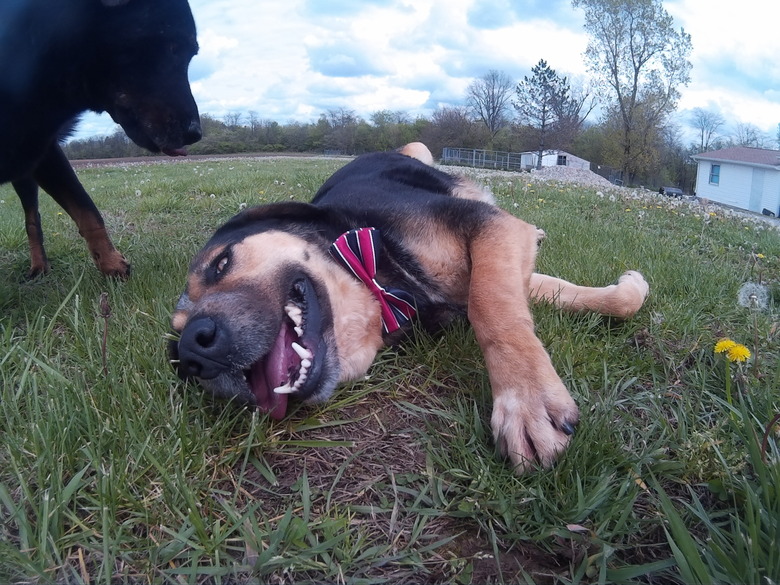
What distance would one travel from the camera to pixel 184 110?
163 inches

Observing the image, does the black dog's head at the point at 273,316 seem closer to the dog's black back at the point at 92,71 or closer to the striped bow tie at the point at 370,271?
the striped bow tie at the point at 370,271

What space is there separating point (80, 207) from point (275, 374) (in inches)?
115

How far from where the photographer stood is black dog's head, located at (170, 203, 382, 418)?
2.22 m

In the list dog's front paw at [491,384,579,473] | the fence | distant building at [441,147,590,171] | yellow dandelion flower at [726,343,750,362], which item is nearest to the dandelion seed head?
yellow dandelion flower at [726,343,750,362]

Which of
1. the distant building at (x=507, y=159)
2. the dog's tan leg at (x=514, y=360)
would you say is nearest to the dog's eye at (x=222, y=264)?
the dog's tan leg at (x=514, y=360)

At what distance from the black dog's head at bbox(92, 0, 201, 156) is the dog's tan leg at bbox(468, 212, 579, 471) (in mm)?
2676

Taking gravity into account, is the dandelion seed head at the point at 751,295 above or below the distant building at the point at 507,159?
below

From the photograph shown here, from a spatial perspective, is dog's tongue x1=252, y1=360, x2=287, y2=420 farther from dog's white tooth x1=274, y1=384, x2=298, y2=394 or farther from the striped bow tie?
the striped bow tie

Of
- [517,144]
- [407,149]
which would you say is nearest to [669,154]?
[517,144]

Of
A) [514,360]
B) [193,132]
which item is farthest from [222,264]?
[193,132]

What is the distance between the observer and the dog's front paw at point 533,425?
185cm

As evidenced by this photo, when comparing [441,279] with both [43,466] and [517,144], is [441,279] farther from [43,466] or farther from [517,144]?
[517,144]

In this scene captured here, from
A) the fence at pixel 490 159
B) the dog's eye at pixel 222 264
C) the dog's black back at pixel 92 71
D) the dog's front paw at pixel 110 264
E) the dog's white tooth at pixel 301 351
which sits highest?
the fence at pixel 490 159

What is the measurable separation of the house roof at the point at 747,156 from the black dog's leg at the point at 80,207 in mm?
54604
